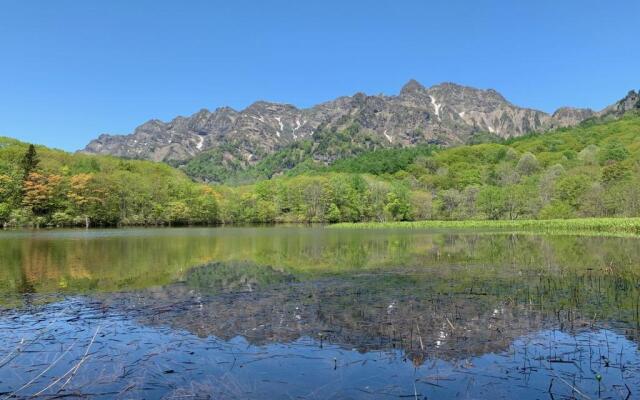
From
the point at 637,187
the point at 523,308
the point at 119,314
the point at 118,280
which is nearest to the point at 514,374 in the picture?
the point at 523,308

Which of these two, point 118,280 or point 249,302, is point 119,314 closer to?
point 249,302

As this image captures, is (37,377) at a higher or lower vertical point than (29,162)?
lower

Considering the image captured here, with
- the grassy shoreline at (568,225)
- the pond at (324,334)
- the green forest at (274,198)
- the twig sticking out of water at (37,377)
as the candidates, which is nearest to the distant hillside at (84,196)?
the green forest at (274,198)

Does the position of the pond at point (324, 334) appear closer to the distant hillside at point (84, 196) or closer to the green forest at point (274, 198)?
the green forest at point (274, 198)

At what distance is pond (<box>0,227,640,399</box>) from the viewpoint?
9.57 meters

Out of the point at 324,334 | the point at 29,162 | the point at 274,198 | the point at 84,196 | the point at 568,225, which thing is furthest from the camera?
the point at 274,198

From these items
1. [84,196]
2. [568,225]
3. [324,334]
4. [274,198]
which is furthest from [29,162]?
[324,334]

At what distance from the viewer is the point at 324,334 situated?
44.1 ft

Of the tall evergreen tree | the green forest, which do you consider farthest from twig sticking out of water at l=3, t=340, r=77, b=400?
the tall evergreen tree

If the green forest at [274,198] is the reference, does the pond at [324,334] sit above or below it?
below

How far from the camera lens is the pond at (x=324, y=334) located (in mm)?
9570

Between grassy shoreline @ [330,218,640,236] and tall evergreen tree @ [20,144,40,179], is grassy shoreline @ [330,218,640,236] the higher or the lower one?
the lower one

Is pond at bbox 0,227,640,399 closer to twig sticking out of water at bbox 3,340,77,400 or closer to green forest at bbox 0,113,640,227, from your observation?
twig sticking out of water at bbox 3,340,77,400

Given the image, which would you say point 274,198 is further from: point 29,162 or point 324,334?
point 324,334
